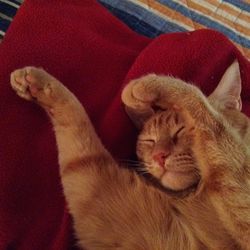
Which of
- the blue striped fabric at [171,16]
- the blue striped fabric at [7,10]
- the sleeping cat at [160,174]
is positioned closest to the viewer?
the sleeping cat at [160,174]

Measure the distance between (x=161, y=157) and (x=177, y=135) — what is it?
8 centimetres

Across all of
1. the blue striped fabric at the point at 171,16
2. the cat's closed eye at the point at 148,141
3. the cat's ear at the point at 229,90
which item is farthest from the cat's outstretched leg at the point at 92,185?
the blue striped fabric at the point at 171,16

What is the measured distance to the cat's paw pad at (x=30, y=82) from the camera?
4.11 feet

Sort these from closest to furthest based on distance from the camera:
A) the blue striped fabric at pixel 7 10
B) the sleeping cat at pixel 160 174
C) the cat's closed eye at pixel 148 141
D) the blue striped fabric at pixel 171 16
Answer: the sleeping cat at pixel 160 174 → the cat's closed eye at pixel 148 141 → the blue striped fabric at pixel 7 10 → the blue striped fabric at pixel 171 16

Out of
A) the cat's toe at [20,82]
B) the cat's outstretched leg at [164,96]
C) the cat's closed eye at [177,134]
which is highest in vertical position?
the cat's outstretched leg at [164,96]

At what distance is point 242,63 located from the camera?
5.04 feet

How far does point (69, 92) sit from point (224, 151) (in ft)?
1.35

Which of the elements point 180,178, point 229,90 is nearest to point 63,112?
point 180,178

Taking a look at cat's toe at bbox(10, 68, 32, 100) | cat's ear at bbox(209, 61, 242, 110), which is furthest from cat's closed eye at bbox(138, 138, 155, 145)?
cat's toe at bbox(10, 68, 32, 100)

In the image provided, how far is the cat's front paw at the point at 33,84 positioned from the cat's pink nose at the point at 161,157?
0.29 meters

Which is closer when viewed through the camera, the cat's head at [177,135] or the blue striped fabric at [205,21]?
the cat's head at [177,135]

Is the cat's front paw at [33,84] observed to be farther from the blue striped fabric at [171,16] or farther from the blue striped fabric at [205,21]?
the blue striped fabric at [205,21]

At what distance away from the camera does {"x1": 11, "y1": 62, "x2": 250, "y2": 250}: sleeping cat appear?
1177 mm

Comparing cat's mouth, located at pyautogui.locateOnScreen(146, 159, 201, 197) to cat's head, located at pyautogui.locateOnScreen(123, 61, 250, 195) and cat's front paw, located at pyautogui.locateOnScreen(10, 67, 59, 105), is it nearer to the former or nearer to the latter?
cat's head, located at pyautogui.locateOnScreen(123, 61, 250, 195)
